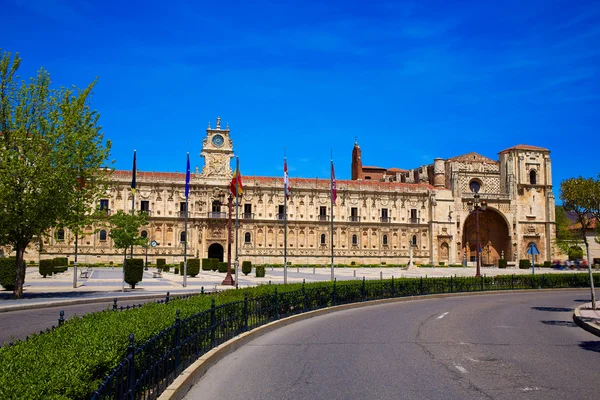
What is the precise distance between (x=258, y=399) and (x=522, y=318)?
12.1m

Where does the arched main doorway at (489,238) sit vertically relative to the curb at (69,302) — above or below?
above

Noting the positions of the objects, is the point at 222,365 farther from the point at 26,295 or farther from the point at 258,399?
the point at 26,295

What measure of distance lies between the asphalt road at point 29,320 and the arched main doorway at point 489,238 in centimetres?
6509

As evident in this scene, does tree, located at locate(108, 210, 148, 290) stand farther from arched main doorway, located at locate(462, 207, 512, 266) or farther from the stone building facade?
arched main doorway, located at locate(462, 207, 512, 266)

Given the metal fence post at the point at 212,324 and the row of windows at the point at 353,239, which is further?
the row of windows at the point at 353,239

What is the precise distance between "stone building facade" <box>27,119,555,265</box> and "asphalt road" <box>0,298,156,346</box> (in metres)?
46.5

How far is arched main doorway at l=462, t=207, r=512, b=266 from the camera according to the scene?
79.0 metres

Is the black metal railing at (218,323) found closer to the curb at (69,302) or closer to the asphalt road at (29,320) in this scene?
the asphalt road at (29,320)

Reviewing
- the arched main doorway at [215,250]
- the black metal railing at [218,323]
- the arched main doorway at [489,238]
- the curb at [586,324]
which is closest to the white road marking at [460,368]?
the black metal railing at [218,323]

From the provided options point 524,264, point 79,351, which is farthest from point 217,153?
point 79,351

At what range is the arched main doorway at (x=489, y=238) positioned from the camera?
79000mm

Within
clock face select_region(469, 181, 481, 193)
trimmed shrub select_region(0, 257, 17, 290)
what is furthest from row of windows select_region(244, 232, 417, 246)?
trimmed shrub select_region(0, 257, 17, 290)

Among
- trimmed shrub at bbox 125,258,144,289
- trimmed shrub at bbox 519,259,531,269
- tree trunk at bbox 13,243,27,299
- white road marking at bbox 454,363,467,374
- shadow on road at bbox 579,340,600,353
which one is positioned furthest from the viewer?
trimmed shrub at bbox 519,259,531,269

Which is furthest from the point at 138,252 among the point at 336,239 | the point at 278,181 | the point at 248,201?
the point at 336,239
